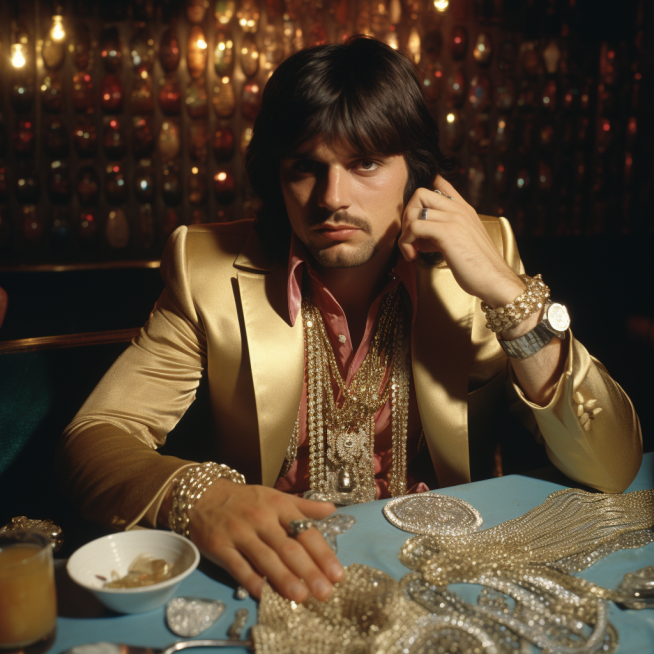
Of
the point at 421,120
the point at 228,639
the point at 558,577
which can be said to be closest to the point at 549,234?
the point at 421,120

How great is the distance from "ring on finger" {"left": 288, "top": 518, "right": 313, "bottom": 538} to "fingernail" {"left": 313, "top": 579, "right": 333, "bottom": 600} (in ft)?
0.25

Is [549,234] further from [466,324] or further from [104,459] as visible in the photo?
[104,459]

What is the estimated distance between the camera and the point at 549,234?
168 inches

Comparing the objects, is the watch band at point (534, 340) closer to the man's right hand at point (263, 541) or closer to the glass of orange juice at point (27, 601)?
the man's right hand at point (263, 541)

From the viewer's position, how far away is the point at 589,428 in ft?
3.51

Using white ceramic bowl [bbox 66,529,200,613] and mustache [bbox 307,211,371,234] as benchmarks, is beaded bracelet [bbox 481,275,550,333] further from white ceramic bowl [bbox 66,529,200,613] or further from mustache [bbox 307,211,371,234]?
white ceramic bowl [bbox 66,529,200,613]

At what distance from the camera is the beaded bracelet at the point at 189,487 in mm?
821

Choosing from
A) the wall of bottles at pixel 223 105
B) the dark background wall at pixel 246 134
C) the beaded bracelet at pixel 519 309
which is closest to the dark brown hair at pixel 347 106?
the beaded bracelet at pixel 519 309

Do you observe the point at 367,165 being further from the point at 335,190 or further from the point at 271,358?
the point at 271,358

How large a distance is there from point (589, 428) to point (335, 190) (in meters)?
0.71

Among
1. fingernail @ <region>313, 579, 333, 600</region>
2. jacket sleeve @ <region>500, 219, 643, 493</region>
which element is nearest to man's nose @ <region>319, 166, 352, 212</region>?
jacket sleeve @ <region>500, 219, 643, 493</region>

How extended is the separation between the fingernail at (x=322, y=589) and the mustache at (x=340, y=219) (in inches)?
30.5

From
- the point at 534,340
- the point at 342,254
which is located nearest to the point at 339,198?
the point at 342,254

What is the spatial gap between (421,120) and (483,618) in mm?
1156
